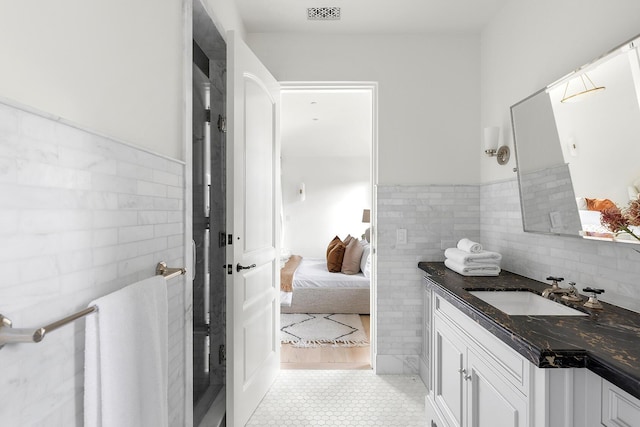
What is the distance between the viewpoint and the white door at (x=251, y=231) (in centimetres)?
188

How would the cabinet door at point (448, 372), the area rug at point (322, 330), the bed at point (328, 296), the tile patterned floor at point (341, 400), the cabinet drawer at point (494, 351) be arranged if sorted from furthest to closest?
the bed at point (328, 296) → the area rug at point (322, 330) → the tile patterned floor at point (341, 400) → the cabinet door at point (448, 372) → the cabinet drawer at point (494, 351)

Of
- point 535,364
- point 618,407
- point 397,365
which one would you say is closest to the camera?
point 618,407

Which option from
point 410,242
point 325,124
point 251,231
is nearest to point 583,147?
point 410,242

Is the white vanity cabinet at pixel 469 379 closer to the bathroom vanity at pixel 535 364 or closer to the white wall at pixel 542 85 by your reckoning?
the bathroom vanity at pixel 535 364

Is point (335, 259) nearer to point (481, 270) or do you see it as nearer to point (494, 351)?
point (481, 270)

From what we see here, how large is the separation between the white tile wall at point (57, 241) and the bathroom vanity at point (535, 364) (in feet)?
3.98

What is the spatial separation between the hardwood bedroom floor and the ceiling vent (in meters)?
2.56

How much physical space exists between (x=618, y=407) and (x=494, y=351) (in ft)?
1.40

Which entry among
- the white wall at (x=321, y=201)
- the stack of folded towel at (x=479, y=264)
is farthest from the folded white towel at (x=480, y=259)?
the white wall at (x=321, y=201)

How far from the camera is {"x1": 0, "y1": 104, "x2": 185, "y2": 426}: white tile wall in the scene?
0.66 m

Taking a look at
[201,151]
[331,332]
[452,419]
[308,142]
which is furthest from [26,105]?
[308,142]

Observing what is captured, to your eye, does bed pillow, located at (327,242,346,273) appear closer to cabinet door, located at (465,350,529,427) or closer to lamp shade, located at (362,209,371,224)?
lamp shade, located at (362,209,371,224)

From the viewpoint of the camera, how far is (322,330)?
3.57 metres

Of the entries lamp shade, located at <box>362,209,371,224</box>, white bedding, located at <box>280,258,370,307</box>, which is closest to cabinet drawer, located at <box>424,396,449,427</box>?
white bedding, located at <box>280,258,370,307</box>
